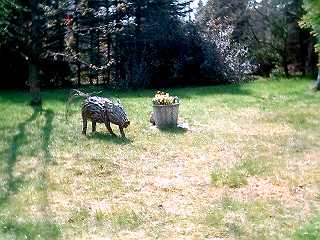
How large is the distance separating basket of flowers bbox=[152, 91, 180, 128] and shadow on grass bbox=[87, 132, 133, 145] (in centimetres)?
107

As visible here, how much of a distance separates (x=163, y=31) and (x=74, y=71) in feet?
10.1

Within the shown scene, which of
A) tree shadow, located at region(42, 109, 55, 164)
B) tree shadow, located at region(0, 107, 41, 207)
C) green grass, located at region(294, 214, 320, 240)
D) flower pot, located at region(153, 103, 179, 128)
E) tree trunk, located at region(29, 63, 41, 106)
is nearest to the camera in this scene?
green grass, located at region(294, 214, 320, 240)

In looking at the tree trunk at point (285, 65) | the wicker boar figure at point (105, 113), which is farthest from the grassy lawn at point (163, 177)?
the tree trunk at point (285, 65)

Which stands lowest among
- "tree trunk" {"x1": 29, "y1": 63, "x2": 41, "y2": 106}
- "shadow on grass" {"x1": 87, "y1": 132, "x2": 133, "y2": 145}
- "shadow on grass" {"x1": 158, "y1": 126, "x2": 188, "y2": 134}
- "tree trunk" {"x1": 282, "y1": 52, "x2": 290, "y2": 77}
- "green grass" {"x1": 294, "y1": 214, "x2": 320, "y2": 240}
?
"green grass" {"x1": 294, "y1": 214, "x2": 320, "y2": 240}

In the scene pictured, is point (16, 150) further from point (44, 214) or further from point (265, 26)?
point (265, 26)

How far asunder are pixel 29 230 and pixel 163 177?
6.62 ft

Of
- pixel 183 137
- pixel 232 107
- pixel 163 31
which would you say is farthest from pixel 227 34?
pixel 183 137

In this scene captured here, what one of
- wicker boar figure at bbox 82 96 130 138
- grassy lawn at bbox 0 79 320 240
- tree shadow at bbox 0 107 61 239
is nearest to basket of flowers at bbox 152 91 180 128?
grassy lawn at bbox 0 79 320 240

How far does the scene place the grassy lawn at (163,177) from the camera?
4.33 meters

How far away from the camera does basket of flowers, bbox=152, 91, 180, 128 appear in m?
8.67

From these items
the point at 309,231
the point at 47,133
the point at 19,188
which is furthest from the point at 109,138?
the point at 309,231

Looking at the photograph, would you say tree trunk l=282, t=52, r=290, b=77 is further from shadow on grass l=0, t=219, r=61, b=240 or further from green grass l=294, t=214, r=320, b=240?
shadow on grass l=0, t=219, r=61, b=240

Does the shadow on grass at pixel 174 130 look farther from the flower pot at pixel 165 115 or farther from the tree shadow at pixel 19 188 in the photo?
the tree shadow at pixel 19 188

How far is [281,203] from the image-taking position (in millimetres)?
4918
